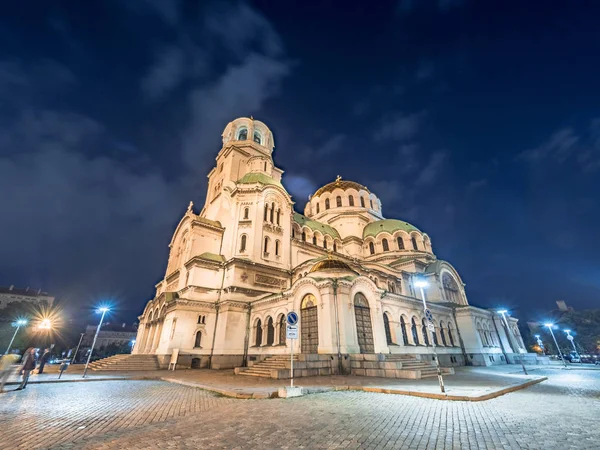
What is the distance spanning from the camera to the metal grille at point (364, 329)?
17.6 m

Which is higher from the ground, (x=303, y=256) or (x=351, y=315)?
(x=303, y=256)

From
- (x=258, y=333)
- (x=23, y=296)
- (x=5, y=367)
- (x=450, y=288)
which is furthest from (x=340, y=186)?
(x=23, y=296)

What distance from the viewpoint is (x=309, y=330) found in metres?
18.3

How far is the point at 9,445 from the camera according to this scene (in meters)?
4.41

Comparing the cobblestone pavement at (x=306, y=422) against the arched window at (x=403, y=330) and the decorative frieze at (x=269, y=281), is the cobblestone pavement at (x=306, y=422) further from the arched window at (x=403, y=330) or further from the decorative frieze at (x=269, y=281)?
the decorative frieze at (x=269, y=281)

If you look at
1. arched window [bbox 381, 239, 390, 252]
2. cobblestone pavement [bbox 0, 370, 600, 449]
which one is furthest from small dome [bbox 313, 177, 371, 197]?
cobblestone pavement [bbox 0, 370, 600, 449]

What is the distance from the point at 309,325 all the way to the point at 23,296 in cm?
9464

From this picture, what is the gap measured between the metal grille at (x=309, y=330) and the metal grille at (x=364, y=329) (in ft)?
9.20

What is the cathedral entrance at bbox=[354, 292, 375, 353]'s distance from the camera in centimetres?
1762

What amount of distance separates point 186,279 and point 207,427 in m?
22.7

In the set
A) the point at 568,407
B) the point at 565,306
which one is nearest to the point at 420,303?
the point at 568,407

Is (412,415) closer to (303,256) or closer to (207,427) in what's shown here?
(207,427)

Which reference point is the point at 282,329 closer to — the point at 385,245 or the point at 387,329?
the point at 387,329

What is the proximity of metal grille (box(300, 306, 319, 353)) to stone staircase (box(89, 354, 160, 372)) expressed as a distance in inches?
470
